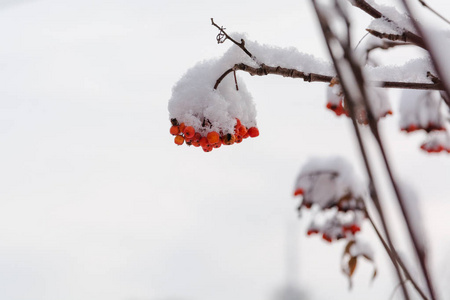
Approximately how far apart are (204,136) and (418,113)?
2.58ft

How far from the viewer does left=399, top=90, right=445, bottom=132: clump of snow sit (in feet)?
4.75

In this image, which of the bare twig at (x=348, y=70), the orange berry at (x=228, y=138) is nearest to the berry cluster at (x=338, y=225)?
the orange berry at (x=228, y=138)

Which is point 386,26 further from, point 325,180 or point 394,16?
point 325,180

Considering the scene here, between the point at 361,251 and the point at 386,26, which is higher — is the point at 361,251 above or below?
below

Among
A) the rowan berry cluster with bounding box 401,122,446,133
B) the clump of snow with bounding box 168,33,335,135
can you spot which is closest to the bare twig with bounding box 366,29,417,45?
the clump of snow with bounding box 168,33,335,135

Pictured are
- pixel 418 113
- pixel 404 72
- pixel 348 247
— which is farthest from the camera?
pixel 418 113

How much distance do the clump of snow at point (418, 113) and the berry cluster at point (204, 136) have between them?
1.86 feet

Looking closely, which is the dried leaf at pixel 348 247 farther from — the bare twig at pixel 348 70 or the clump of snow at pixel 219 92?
the bare twig at pixel 348 70

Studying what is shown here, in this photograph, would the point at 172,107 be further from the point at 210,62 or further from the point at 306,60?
the point at 306,60

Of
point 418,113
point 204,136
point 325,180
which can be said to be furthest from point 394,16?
point 418,113

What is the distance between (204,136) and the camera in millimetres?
1332

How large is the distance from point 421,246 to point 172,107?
3.80 feet

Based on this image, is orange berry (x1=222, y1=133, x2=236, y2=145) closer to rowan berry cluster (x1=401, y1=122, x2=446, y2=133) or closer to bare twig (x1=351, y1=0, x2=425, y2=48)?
bare twig (x1=351, y1=0, x2=425, y2=48)

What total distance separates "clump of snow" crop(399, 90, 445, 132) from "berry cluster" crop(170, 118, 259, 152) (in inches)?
22.3
